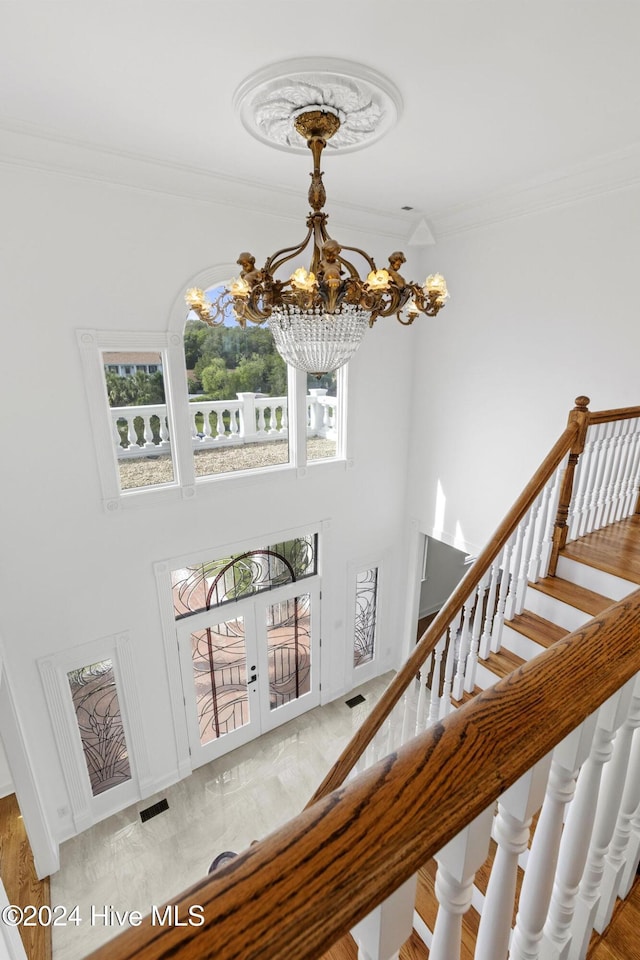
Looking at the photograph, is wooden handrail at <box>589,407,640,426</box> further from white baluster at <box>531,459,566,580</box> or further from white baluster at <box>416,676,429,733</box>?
white baluster at <box>416,676,429,733</box>

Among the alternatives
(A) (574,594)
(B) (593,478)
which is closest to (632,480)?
(B) (593,478)

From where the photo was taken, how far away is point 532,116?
2.76m

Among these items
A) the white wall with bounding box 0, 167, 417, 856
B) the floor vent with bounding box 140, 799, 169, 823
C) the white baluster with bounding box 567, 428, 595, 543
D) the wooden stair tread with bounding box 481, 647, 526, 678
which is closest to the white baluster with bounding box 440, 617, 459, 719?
the wooden stair tread with bounding box 481, 647, 526, 678

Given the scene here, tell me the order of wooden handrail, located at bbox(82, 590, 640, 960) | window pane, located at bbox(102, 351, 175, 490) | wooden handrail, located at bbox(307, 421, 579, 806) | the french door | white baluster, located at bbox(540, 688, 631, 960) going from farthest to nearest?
the french door, window pane, located at bbox(102, 351, 175, 490), wooden handrail, located at bbox(307, 421, 579, 806), white baluster, located at bbox(540, 688, 631, 960), wooden handrail, located at bbox(82, 590, 640, 960)

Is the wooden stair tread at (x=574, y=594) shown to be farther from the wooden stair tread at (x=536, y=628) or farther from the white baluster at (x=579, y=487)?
the white baluster at (x=579, y=487)

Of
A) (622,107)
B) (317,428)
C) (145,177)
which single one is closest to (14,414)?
(145,177)

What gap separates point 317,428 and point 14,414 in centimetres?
277

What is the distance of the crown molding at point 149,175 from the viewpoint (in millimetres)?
3004

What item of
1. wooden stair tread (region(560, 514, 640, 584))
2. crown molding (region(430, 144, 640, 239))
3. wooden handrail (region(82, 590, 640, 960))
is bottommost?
wooden stair tread (region(560, 514, 640, 584))

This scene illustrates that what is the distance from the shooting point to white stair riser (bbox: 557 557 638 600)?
9.14 feet

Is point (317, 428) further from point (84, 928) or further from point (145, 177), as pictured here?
point (84, 928)

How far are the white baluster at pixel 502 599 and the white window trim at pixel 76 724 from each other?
3.12 meters

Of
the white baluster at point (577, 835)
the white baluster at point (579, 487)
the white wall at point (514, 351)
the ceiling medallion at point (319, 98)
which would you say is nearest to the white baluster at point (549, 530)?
the white baluster at point (579, 487)

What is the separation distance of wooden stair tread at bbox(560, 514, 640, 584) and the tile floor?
11.4 feet
